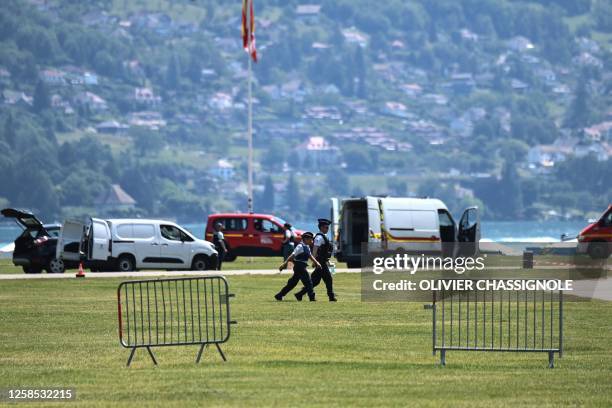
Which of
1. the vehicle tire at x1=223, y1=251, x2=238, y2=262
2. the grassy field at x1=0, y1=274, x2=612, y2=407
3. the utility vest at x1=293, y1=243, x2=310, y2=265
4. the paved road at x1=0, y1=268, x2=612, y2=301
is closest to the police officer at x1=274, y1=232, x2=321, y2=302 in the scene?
the utility vest at x1=293, y1=243, x2=310, y2=265

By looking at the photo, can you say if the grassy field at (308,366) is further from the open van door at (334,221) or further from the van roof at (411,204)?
the open van door at (334,221)

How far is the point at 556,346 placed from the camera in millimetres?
21031

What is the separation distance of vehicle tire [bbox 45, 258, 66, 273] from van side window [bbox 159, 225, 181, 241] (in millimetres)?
3078

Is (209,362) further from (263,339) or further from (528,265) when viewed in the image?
(528,265)

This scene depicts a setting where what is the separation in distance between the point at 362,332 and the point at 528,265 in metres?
21.2

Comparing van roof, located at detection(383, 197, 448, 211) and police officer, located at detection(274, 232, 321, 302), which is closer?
police officer, located at detection(274, 232, 321, 302)

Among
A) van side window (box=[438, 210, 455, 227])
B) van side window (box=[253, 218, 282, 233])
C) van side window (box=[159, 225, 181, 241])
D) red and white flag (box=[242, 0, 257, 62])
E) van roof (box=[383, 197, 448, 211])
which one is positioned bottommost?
van side window (box=[253, 218, 282, 233])

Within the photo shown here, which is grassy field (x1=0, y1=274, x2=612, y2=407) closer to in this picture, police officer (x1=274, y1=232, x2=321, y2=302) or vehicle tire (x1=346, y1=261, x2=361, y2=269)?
police officer (x1=274, y1=232, x2=321, y2=302)

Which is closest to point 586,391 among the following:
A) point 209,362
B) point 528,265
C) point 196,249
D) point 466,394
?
point 466,394

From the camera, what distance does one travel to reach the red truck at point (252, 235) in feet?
196

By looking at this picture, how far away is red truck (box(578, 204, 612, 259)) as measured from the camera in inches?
1967

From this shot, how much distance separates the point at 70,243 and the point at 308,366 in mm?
27981

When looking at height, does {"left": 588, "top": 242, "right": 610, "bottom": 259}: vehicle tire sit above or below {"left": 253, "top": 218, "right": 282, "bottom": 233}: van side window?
below

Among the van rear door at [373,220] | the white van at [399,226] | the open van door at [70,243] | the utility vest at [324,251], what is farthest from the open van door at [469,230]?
the utility vest at [324,251]
